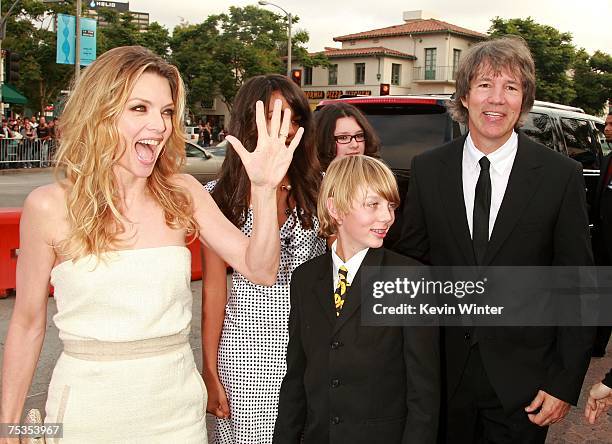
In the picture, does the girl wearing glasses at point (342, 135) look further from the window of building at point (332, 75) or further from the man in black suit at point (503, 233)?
the window of building at point (332, 75)

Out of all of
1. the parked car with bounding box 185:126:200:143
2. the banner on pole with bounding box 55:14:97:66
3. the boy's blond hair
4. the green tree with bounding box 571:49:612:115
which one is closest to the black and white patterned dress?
the boy's blond hair

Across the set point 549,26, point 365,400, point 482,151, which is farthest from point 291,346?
point 549,26

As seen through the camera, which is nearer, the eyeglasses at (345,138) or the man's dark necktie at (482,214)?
the man's dark necktie at (482,214)

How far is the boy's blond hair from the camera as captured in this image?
2600mm

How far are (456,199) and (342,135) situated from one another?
5.35ft

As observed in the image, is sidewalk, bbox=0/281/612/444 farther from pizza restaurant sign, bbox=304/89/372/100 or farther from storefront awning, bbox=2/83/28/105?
pizza restaurant sign, bbox=304/89/372/100

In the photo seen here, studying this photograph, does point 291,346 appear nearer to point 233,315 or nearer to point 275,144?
point 233,315

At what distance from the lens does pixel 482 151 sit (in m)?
2.89

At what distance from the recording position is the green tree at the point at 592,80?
60312 mm

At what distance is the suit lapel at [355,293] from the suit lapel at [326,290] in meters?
0.03

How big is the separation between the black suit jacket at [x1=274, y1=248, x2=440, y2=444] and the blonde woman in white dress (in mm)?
400

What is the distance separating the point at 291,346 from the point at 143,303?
70 centimetres

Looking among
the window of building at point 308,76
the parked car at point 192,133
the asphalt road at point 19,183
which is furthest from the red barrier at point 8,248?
the window of building at point 308,76

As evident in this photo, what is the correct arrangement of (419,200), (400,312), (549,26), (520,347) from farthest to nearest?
(549,26), (419,200), (520,347), (400,312)
